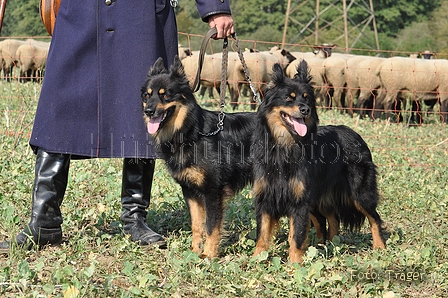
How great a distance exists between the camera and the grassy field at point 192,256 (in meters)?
3.83

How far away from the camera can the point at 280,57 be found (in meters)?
21.8

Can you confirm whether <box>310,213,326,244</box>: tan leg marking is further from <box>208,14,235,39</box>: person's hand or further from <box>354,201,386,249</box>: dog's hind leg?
<box>208,14,235,39</box>: person's hand

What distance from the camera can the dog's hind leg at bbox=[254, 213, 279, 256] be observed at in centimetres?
457

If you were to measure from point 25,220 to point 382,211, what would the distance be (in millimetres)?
3489

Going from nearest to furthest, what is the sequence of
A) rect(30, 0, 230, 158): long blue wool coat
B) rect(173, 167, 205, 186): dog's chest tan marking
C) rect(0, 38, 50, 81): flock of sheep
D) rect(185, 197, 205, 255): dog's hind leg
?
1. rect(30, 0, 230, 158): long blue wool coat
2. rect(173, 167, 205, 186): dog's chest tan marking
3. rect(185, 197, 205, 255): dog's hind leg
4. rect(0, 38, 50, 81): flock of sheep

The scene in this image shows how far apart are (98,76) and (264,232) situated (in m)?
1.71

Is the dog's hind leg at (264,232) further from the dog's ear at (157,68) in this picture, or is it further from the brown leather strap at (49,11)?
the brown leather strap at (49,11)

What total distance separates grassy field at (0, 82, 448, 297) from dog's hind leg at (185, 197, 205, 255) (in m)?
0.09

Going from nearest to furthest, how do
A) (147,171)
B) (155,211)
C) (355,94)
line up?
1. (147,171)
2. (155,211)
3. (355,94)

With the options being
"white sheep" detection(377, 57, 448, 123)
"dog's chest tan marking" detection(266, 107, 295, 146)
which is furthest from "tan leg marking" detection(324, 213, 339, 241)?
"white sheep" detection(377, 57, 448, 123)

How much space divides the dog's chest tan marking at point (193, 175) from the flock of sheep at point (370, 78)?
36.4ft

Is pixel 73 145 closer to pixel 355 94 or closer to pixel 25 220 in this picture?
pixel 25 220

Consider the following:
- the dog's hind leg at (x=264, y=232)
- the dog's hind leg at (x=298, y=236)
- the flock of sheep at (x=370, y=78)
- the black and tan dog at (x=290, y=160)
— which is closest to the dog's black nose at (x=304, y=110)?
the black and tan dog at (x=290, y=160)

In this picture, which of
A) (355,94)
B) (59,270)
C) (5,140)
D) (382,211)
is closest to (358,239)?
(382,211)
